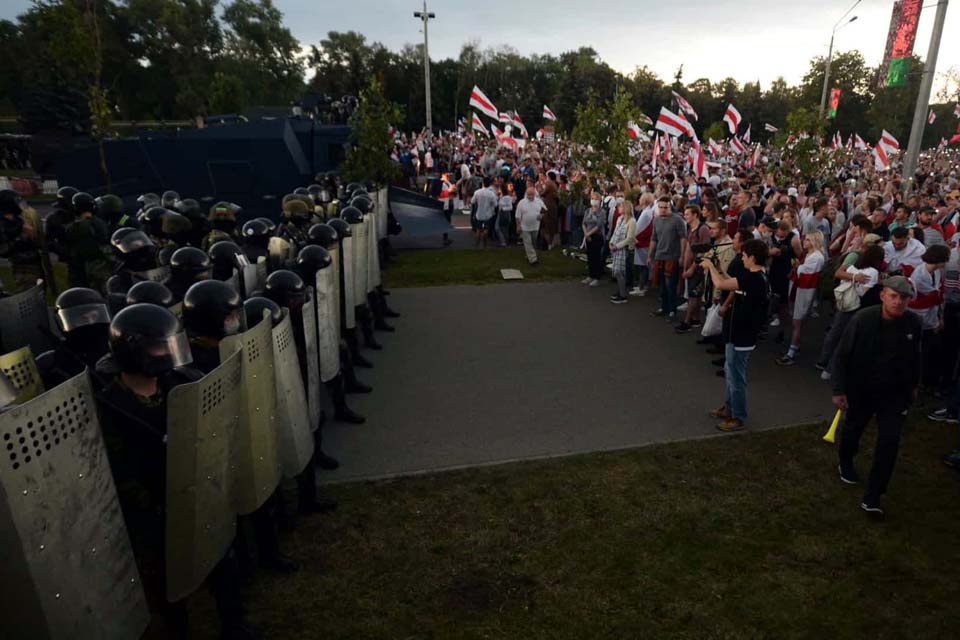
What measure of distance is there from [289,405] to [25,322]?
2362 mm

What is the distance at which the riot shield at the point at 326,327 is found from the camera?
17.5 feet

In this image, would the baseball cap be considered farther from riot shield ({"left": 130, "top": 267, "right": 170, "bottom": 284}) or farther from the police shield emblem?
riot shield ({"left": 130, "top": 267, "right": 170, "bottom": 284})

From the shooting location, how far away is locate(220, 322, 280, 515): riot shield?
334cm

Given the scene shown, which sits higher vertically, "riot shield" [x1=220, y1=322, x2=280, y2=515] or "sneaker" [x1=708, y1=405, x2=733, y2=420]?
"riot shield" [x1=220, y1=322, x2=280, y2=515]

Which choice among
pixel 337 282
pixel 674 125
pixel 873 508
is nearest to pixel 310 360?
pixel 337 282

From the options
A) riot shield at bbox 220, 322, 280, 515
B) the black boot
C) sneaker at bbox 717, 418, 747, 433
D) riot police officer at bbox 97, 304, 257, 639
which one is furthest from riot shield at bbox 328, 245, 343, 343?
sneaker at bbox 717, 418, 747, 433

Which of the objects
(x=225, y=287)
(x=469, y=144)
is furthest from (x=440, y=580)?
(x=469, y=144)

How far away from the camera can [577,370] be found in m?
Result: 8.09

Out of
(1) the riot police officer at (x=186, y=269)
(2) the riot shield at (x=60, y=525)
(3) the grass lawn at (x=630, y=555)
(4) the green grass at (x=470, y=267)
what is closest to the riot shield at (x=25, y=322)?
(1) the riot police officer at (x=186, y=269)

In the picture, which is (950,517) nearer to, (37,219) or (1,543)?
(1,543)

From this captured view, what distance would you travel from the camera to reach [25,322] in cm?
471

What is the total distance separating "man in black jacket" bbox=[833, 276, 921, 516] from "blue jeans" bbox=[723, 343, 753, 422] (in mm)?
1166

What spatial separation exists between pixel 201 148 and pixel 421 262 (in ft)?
20.5

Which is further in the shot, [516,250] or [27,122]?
[27,122]
